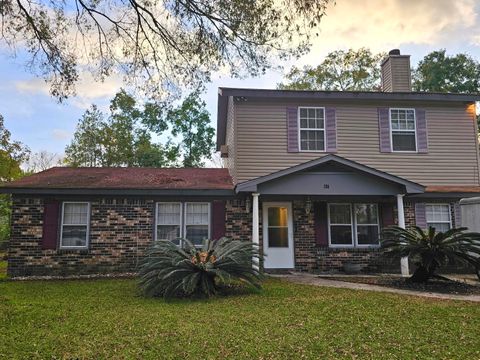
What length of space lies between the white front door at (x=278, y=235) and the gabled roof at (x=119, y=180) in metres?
1.50

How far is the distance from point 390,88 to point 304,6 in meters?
8.55

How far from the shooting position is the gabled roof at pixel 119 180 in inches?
424

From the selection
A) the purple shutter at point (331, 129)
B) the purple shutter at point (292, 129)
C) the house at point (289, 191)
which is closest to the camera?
the house at point (289, 191)

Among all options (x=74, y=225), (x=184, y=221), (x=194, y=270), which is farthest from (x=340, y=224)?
(x=74, y=225)

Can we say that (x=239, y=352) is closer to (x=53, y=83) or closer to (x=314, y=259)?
(x=53, y=83)

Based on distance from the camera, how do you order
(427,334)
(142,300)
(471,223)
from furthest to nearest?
(471,223)
(142,300)
(427,334)

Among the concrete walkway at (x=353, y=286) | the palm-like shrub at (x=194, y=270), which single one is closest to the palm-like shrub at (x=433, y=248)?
the concrete walkway at (x=353, y=286)

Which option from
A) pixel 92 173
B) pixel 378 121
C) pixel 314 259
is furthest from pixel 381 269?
pixel 92 173

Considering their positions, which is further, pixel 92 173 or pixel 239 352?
pixel 92 173

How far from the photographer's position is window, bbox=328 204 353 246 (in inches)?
457

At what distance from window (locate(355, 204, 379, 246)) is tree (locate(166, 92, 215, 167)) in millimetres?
16820

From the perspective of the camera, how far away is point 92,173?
1273cm

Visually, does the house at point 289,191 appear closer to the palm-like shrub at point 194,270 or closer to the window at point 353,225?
the window at point 353,225

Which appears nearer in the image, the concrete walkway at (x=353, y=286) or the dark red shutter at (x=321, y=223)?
the concrete walkway at (x=353, y=286)
